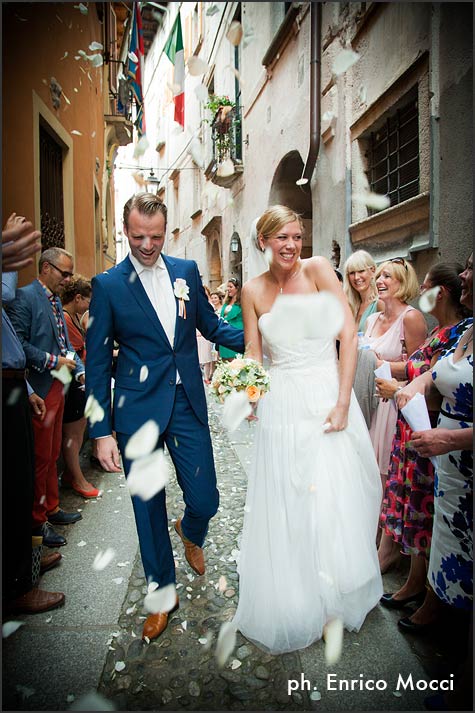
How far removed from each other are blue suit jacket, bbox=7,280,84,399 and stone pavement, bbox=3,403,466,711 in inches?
51.0

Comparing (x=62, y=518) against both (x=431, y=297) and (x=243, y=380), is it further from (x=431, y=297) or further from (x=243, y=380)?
(x=431, y=297)

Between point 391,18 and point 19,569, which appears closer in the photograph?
point 19,569

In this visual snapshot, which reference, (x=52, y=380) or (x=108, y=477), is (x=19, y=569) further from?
(x=108, y=477)

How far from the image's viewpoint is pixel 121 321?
2416mm

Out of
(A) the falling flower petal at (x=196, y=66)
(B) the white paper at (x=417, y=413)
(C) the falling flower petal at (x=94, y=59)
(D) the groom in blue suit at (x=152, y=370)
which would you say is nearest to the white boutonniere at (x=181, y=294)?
(D) the groom in blue suit at (x=152, y=370)

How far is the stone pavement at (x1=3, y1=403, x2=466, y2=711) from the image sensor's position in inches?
75.9

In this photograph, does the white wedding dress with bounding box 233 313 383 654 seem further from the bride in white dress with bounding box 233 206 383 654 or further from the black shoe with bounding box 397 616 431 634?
the black shoe with bounding box 397 616 431 634

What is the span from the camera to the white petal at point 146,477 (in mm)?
2305

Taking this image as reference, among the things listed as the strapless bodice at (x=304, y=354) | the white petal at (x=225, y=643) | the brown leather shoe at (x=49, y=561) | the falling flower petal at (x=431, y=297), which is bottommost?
the white petal at (x=225, y=643)

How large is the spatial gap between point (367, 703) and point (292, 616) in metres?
0.45

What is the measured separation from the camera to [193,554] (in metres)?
2.83

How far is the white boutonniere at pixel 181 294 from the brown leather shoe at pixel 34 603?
1617 millimetres

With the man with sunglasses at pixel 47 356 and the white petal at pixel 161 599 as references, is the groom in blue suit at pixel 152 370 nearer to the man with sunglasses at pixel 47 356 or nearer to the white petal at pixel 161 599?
the white petal at pixel 161 599

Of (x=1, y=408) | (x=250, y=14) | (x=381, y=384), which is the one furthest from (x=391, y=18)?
(x=250, y=14)
